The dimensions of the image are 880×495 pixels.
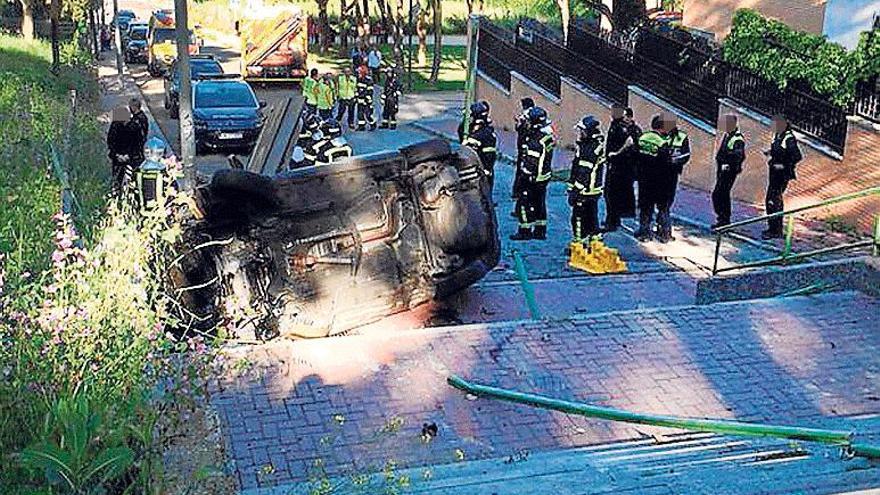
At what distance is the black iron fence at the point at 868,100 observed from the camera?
13766 mm

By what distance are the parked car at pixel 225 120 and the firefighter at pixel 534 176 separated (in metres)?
9.43

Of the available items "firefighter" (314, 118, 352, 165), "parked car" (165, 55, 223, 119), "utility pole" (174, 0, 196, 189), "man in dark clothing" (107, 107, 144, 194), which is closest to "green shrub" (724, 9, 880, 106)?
"firefighter" (314, 118, 352, 165)

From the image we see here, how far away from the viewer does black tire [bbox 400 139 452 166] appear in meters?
9.61

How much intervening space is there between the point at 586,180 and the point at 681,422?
6.14 meters

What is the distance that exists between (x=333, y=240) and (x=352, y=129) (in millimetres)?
15636

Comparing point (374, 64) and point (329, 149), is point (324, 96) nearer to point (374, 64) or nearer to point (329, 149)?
point (374, 64)

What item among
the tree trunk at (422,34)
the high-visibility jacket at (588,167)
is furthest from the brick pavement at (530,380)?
the tree trunk at (422,34)

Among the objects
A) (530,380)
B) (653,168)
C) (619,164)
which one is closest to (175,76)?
(619,164)

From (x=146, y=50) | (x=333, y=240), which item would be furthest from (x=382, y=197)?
(x=146, y=50)

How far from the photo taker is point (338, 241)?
904 cm

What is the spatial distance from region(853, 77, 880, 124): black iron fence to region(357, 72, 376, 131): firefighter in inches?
470

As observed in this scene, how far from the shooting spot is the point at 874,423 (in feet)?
22.3

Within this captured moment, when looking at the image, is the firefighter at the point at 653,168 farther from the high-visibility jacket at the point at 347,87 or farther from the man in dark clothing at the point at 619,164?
the high-visibility jacket at the point at 347,87

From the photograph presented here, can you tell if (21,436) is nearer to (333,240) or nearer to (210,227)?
(210,227)
